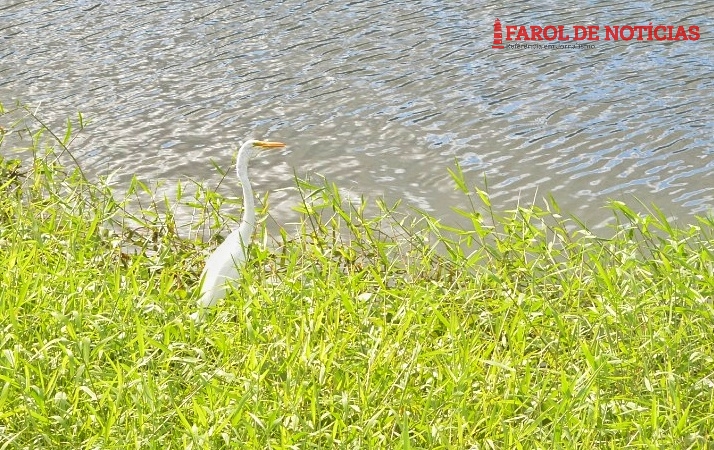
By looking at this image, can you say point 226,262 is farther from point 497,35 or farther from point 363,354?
point 497,35

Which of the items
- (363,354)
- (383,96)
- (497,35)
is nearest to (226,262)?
(363,354)

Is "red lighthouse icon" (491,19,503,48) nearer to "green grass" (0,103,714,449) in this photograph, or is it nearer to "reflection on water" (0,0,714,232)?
"reflection on water" (0,0,714,232)

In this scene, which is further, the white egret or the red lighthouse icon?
the red lighthouse icon

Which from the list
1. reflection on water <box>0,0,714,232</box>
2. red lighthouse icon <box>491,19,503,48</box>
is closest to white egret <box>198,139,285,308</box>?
reflection on water <box>0,0,714,232</box>

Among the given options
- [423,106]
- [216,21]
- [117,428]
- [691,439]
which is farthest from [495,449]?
[216,21]

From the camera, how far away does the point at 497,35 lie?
10.3 m

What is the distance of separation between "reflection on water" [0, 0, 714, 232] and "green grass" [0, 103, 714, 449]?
7.98 feet

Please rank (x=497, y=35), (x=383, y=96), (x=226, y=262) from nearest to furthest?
(x=226, y=262) < (x=383, y=96) < (x=497, y=35)

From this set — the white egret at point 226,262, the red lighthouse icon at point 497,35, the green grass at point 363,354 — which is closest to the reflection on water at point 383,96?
the red lighthouse icon at point 497,35

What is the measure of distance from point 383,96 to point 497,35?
1.78 meters

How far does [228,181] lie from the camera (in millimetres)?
7816

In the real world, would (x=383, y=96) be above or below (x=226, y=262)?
below

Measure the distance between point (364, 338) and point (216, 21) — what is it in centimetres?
810

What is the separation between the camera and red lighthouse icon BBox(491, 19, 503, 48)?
397 inches
